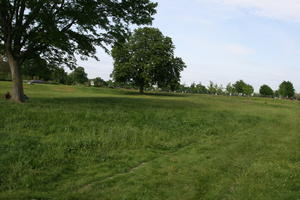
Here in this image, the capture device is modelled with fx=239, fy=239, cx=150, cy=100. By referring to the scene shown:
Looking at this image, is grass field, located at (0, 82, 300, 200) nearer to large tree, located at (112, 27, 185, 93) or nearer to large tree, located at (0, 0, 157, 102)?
large tree, located at (0, 0, 157, 102)

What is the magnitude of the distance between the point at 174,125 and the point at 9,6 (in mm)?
15250

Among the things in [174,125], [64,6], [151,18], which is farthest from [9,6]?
[174,125]

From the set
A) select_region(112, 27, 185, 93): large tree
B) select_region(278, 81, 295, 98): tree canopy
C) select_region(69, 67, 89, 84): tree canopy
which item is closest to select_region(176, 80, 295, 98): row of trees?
select_region(278, 81, 295, 98): tree canopy

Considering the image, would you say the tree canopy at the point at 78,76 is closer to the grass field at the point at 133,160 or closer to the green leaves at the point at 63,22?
the green leaves at the point at 63,22

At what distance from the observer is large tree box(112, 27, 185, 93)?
5241 centimetres

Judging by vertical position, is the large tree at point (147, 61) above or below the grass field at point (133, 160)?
above

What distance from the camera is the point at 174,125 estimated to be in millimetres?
14844

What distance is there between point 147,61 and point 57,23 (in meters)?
35.0

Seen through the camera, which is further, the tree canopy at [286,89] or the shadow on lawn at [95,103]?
the tree canopy at [286,89]

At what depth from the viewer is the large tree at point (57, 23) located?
1756cm

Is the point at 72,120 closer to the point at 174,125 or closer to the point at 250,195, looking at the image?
the point at 174,125

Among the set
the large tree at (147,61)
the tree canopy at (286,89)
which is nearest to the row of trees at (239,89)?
the tree canopy at (286,89)

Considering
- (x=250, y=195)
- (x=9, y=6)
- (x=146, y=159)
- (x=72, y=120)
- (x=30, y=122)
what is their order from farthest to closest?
(x=9, y=6)
(x=72, y=120)
(x=30, y=122)
(x=146, y=159)
(x=250, y=195)

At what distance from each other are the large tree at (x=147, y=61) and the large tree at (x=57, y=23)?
3012 centimetres
